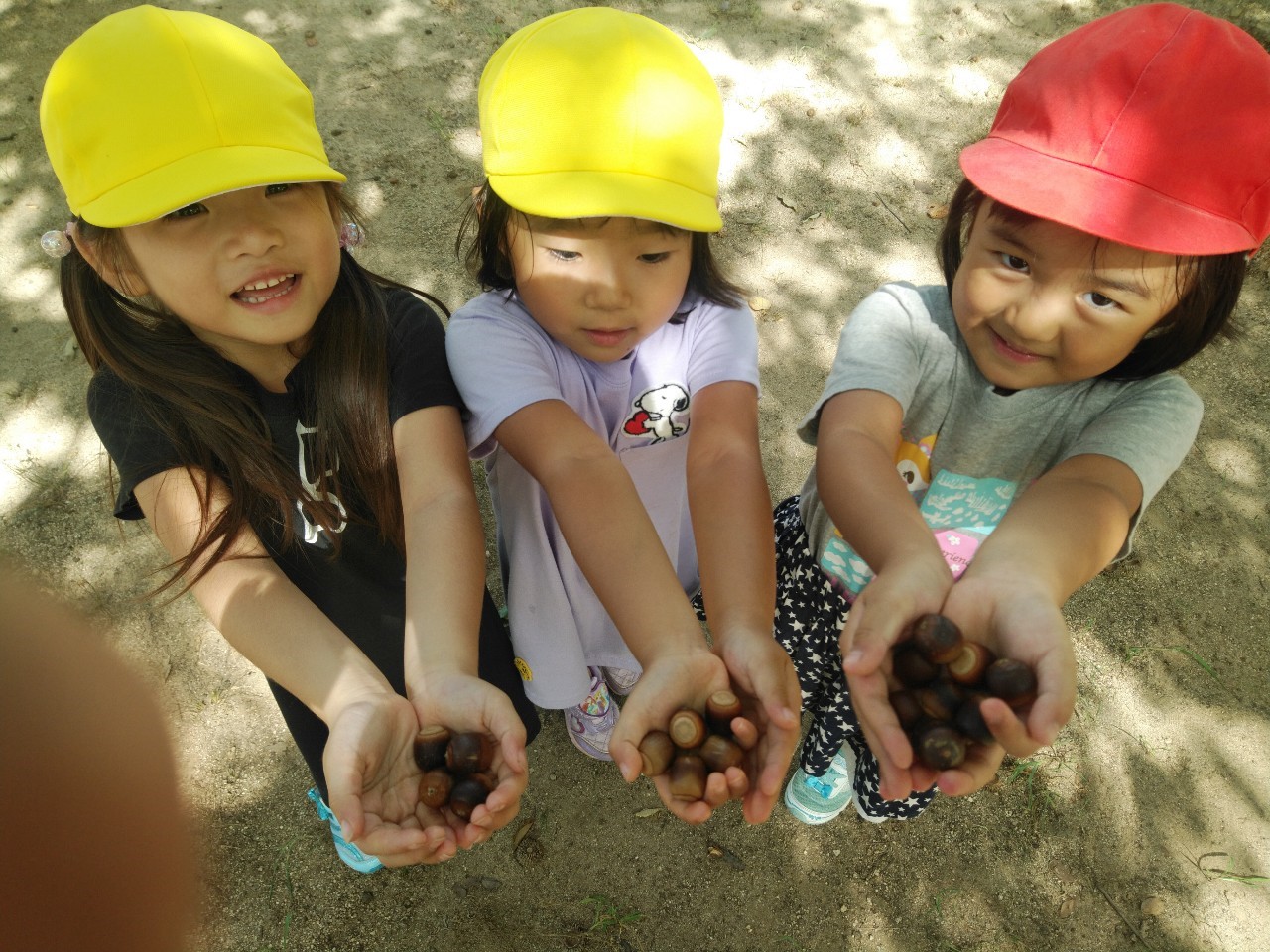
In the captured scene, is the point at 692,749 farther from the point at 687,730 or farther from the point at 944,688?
the point at 944,688

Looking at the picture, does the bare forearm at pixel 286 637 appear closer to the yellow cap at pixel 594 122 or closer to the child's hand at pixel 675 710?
the child's hand at pixel 675 710

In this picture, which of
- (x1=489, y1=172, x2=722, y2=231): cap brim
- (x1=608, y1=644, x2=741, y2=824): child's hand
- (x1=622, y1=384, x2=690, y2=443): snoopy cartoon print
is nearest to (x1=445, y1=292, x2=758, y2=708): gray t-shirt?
(x1=622, y1=384, x2=690, y2=443): snoopy cartoon print

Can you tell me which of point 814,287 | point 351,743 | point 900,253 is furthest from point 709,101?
point 900,253

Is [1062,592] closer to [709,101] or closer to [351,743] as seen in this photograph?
[709,101]

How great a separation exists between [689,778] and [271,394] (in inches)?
52.3

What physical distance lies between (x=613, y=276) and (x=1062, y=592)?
1116mm

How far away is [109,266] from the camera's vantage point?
1.70m

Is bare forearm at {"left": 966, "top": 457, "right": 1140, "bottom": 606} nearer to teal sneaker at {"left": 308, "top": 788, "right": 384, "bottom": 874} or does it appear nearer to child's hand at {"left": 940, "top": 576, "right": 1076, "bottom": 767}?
child's hand at {"left": 940, "top": 576, "right": 1076, "bottom": 767}

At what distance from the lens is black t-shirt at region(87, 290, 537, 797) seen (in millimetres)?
1863

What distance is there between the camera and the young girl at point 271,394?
154 cm

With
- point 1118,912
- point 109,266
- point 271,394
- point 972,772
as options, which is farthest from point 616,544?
point 1118,912

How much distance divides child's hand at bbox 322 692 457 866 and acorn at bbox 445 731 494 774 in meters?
0.09

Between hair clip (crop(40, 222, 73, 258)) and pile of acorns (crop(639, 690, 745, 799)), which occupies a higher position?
hair clip (crop(40, 222, 73, 258))

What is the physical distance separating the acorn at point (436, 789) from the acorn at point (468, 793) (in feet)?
0.04
